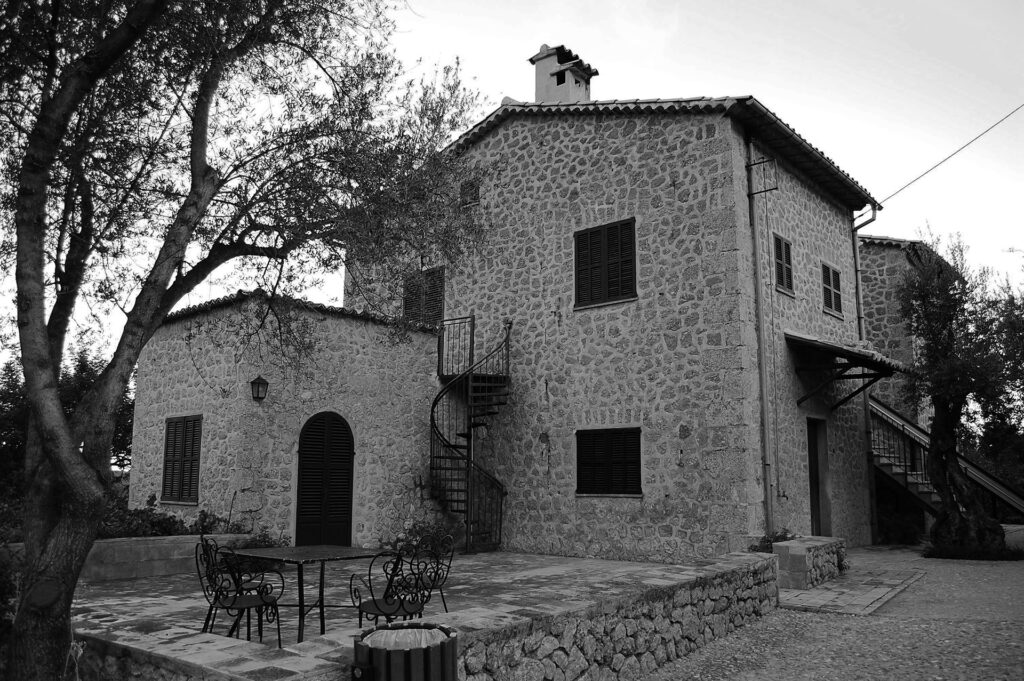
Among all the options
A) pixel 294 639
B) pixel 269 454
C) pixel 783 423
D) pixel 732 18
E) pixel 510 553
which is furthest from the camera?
pixel 510 553

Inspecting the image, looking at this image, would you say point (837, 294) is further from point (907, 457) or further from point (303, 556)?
point (303, 556)

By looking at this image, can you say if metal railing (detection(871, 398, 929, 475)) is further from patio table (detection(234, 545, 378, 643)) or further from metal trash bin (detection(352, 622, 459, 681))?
metal trash bin (detection(352, 622, 459, 681))

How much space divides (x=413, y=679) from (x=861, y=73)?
8.82 metres

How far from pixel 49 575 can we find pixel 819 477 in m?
11.0

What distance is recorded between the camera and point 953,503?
38.4 ft

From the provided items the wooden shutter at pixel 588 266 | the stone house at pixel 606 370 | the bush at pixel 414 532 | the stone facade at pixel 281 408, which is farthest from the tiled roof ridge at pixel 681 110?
the bush at pixel 414 532

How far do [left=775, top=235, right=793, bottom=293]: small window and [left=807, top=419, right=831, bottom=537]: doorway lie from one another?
229 centimetres

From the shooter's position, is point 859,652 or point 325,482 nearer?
point 859,652


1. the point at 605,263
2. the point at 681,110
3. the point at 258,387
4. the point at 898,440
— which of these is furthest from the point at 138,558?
the point at 898,440

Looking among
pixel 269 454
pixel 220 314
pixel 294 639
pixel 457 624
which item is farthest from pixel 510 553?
pixel 457 624

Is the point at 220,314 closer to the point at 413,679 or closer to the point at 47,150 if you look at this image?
the point at 47,150

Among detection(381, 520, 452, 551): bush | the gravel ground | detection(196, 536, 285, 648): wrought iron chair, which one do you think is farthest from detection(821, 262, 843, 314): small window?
detection(196, 536, 285, 648): wrought iron chair

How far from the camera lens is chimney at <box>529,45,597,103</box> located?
548 inches

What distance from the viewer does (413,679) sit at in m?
3.55
